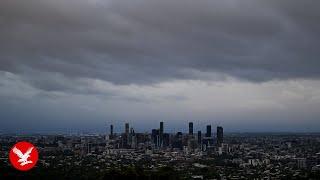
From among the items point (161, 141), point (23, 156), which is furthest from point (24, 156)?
point (161, 141)

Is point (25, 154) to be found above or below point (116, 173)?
above

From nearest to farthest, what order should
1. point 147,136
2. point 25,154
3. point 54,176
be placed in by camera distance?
point 25,154, point 54,176, point 147,136

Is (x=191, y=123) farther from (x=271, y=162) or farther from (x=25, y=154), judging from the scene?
(x=25, y=154)

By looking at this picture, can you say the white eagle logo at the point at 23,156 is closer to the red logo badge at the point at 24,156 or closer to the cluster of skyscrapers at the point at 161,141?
the red logo badge at the point at 24,156

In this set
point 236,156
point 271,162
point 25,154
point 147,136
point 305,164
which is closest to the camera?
point 25,154

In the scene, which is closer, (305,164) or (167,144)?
(305,164)

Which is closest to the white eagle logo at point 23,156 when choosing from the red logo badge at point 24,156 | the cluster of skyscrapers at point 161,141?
the red logo badge at point 24,156

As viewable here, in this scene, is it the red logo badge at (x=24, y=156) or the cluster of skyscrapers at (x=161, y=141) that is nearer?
the red logo badge at (x=24, y=156)

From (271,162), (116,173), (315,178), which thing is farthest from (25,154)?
(271,162)
